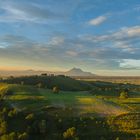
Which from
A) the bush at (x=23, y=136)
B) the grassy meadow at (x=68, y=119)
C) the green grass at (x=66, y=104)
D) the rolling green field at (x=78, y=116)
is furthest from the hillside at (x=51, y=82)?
the bush at (x=23, y=136)

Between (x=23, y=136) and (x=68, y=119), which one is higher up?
(x=68, y=119)

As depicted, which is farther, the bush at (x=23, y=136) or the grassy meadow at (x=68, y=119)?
the grassy meadow at (x=68, y=119)

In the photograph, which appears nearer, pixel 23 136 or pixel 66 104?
pixel 23 136

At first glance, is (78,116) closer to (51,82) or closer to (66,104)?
(66,104)

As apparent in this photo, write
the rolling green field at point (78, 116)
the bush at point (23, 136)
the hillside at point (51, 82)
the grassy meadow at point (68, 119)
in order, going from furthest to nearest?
the hillside at point (51, 82) < the rolling green field at point (78, 116) < the grassy meadow at point (68, 119) < the bush at point (23, 136)

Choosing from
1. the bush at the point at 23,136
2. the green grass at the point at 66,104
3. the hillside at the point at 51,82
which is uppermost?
the hillside at the point at 51,82

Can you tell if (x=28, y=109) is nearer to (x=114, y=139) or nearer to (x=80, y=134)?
(x=80, y=134)

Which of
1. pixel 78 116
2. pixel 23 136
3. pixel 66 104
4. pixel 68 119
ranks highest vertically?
pixel 66 104


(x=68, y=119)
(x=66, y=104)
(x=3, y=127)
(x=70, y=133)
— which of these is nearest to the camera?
(x=70, y=133)

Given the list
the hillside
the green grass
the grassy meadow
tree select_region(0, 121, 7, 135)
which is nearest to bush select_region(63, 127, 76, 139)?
the grassy meadow

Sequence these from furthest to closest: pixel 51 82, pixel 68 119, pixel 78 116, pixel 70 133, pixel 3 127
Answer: pixel 51 82
pixel 78 116
pixel 68 119
pixel 3 127
pixel 70 133

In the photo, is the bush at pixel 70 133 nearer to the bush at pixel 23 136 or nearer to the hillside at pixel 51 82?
the bush at pixel 23 136

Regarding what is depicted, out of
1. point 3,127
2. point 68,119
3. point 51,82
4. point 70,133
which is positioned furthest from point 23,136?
point 51,82
